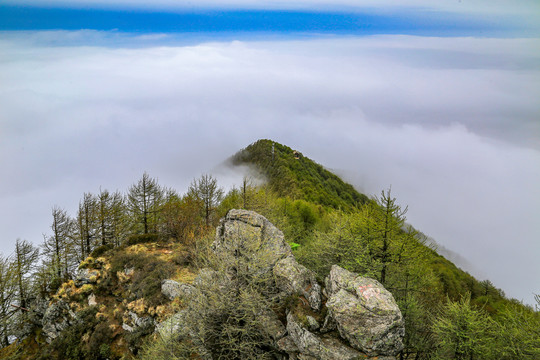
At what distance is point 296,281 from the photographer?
17.1 metres

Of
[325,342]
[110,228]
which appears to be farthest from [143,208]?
[325,342]

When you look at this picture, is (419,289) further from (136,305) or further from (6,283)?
(6,283)

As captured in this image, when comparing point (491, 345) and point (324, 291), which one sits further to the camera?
point (324, 291)

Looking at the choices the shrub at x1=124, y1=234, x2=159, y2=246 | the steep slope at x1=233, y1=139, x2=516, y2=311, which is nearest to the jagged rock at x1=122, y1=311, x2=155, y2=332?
the shrub at x1=124, y1=234, x2=159, y2=246

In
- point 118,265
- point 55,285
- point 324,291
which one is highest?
point 324,291

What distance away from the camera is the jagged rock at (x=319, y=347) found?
43.9 ft

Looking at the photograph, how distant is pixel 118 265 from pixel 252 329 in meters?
25.1

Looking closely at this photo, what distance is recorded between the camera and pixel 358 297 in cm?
1437

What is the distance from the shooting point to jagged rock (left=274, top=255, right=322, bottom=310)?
16.5 m

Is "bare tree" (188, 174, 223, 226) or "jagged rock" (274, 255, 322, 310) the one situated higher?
"bare tree" (188, 174, 223, 226)

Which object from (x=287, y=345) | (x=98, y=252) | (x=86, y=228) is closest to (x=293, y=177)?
(x=86, y=228)

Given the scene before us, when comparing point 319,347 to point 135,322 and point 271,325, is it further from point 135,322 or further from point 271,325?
point 135,322

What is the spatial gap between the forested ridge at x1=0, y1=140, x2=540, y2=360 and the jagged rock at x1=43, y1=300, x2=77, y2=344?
0.54 feet

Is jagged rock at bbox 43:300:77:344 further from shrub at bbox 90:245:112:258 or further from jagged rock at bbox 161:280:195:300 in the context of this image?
jagged rock at bbox 161:280:195:300
